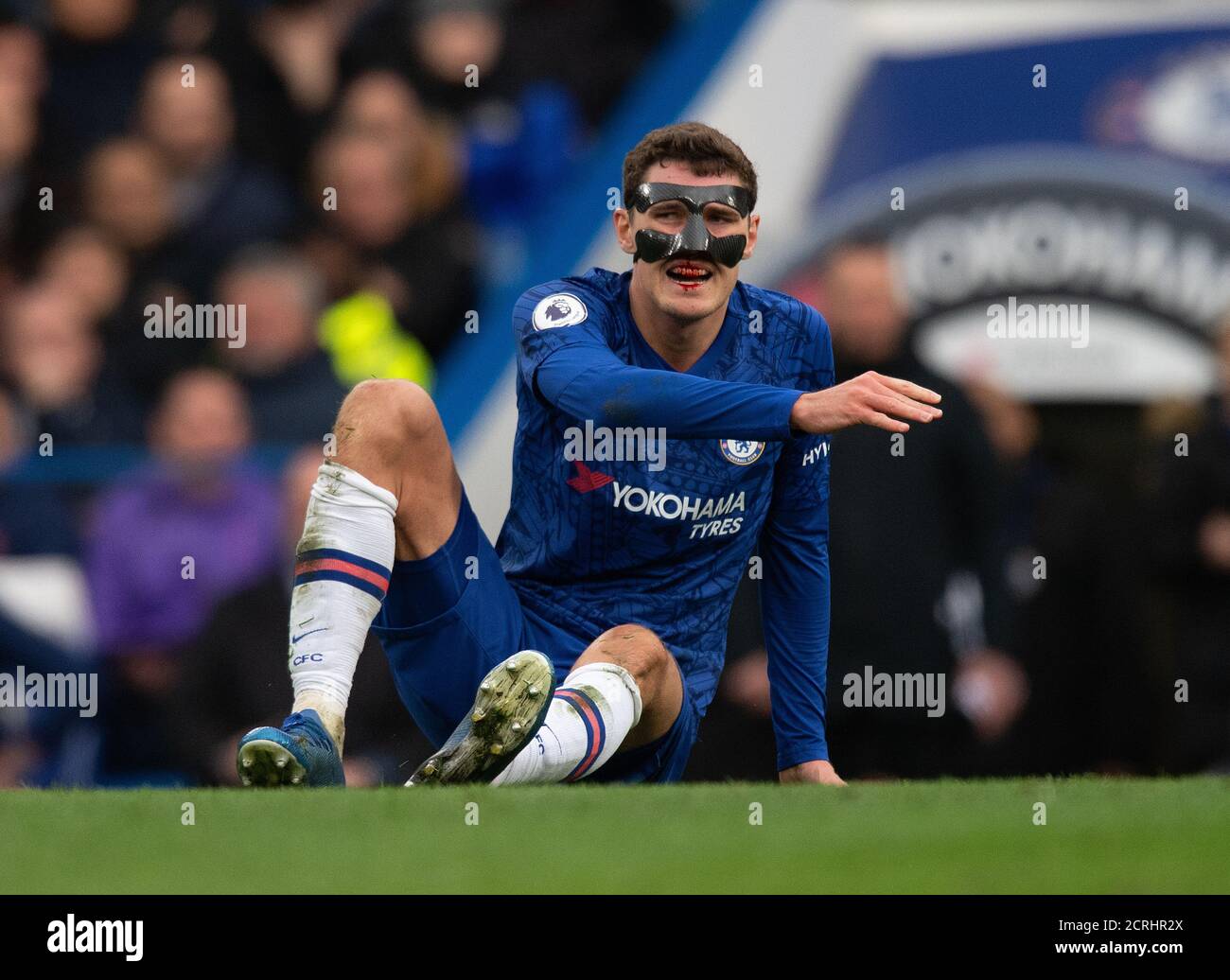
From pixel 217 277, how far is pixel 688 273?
12.6ft

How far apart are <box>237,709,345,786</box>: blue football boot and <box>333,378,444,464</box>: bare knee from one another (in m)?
0.65

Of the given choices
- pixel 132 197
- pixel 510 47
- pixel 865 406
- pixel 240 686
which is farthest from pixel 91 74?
pixel 865 406

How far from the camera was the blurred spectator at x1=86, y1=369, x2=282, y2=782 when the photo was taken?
735 cm

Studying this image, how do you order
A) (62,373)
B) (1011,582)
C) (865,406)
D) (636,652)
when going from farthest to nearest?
1. (62,373)
2. (1011,582)
3. (636,652)
4. (865,406)

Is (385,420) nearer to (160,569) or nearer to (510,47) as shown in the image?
(160,569)

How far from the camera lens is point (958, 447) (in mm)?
7211

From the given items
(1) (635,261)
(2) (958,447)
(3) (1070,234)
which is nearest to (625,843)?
(1) (635,261)

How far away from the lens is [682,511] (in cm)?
513

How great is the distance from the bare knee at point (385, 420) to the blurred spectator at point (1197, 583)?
380cm

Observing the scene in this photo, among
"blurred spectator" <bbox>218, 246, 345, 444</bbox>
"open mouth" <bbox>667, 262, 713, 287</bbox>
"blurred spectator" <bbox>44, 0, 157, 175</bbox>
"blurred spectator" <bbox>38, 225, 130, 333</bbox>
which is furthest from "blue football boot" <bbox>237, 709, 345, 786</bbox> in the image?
"blurred spectator" <bbox>44, 0, 157, 175</bbox>

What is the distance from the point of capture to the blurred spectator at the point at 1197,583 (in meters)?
7.55

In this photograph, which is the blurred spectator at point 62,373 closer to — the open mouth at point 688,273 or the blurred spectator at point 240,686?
the blurred spectator at point 240,686

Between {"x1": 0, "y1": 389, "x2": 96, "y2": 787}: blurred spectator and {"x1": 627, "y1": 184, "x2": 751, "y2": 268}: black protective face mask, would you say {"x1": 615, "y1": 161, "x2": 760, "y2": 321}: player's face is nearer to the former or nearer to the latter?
{"x1": 627, "y1": 184, "x2": 751, "y2": 268}: black protective face mask

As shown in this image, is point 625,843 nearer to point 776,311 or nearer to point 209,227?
point 776,311
